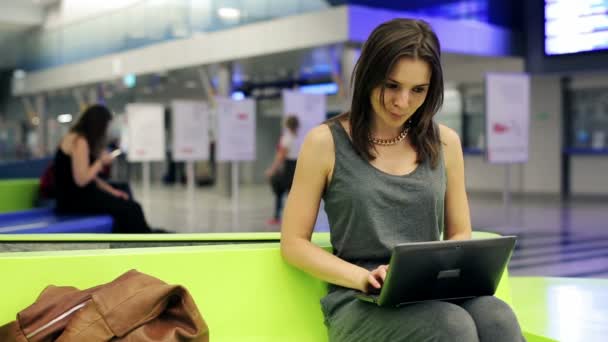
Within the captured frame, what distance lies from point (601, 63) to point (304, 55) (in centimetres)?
546

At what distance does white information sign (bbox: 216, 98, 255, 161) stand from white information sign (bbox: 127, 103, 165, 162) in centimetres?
238

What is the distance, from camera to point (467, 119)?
55.3ft

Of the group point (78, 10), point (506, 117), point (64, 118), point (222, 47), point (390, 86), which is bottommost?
point (506, 117)

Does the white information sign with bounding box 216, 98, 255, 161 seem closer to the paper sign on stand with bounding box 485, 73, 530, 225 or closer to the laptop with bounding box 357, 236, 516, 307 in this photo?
the paper sign on stand with bounding box 485, 73, 530, 225

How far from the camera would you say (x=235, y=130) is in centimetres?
1008

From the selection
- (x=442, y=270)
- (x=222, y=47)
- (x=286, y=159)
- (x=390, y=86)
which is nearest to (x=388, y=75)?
(x=390, y=86)

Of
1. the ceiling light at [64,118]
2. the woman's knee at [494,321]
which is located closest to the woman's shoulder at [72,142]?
the woman's knee at [494,321]

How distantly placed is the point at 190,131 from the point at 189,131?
0.6 inches

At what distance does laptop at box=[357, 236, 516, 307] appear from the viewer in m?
1.74

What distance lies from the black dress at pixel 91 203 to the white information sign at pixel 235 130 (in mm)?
3421

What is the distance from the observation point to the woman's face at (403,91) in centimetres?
197

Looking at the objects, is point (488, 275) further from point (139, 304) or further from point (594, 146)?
point (594, 146)

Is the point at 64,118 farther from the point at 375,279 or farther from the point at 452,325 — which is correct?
the point at 452,325

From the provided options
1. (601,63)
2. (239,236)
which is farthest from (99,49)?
(239,236)
